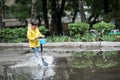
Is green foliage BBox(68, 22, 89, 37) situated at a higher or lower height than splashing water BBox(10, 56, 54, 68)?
higher

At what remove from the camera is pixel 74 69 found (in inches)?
442

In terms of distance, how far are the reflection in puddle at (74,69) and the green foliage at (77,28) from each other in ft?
14.5

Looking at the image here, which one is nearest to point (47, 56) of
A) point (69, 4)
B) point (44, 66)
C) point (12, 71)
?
point (44, 66)

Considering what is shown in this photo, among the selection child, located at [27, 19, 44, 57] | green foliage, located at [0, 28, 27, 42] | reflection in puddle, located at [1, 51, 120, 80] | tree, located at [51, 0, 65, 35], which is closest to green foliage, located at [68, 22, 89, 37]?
green foliage, located at [0, 28, 27, 42]

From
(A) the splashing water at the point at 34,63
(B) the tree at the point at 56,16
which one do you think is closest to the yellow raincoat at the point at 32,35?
(A) the splashing water at the point at 34,63

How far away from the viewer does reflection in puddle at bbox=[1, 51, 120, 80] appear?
10.1m

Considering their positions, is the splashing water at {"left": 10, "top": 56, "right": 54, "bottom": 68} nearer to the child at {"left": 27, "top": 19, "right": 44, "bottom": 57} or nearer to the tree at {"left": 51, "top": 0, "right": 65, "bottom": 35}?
the child at {"left": 27, "top": 19, "right": 44, "bottom": 57}

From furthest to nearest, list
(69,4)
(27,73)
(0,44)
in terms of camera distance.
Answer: (69,4) < (0,44) < (27,73)

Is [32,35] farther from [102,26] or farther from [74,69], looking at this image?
[102,26]

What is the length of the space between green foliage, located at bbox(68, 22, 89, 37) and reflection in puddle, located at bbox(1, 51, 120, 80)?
442 cm

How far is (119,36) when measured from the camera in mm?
18719

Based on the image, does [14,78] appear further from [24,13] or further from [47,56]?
[24,13]

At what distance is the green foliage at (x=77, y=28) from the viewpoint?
61.0 feet

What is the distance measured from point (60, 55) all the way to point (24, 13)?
21614 millimetres
